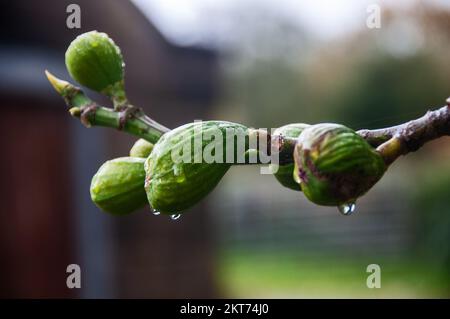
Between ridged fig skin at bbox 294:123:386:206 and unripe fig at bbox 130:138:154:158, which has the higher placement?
unripe fig at bbox 130:138:154:158

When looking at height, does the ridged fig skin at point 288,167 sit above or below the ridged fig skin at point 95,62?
below

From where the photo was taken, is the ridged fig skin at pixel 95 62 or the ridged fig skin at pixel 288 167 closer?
the ridged fig skin at pixel 288 167

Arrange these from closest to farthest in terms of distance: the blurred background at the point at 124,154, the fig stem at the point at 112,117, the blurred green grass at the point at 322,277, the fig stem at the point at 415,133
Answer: the fig stem at the point at 415,133
the fig stem at the point at 112,117
the blurred background at the point at 124,154
the blurred green grass at the point at 322,277

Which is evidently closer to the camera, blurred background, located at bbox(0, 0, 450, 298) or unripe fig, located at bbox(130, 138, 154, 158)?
unripe fig, located at bbox(130, 138, 154, 158)

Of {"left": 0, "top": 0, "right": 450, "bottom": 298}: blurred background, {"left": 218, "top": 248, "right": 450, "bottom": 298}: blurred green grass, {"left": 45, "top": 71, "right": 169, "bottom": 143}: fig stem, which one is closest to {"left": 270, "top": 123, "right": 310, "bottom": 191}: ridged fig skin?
{"left": 45, "top": 71, "right": 169, "bottom": 143}: fig stem

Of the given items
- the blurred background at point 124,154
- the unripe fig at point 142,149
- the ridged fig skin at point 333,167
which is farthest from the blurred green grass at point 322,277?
the ridged fig skin at point 333,167

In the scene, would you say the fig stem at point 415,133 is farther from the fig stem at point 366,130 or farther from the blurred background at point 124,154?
the blurred background at point 124,154

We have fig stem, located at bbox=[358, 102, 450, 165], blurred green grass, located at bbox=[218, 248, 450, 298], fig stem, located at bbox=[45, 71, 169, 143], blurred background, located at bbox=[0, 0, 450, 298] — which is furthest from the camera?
blurred green grass, located at bbox=[218, 248, 450, 298]

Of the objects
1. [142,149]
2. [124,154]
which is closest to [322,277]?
[124,154]

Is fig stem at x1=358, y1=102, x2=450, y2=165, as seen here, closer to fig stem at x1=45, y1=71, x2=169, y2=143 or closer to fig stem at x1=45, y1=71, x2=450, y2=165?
fig stem at x1=45, y1=71, x2=450, y2=165
